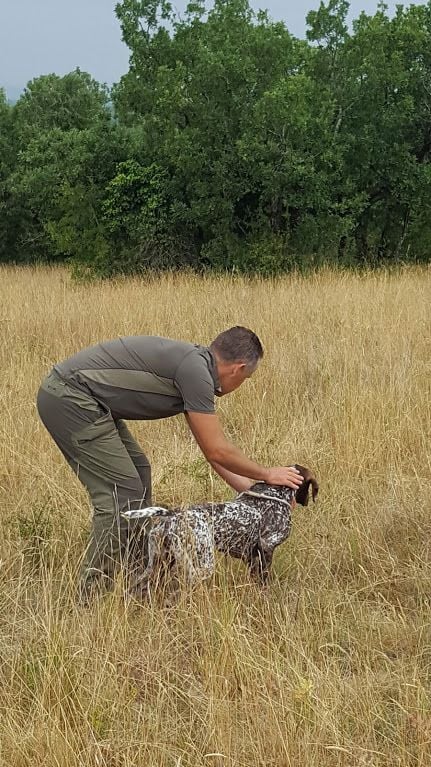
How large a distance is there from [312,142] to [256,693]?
38.8 feet

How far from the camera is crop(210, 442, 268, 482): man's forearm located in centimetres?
334

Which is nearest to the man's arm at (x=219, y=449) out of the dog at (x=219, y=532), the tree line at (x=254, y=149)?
the dog at (x=219, y=532)

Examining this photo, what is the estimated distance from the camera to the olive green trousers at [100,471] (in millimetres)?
3516

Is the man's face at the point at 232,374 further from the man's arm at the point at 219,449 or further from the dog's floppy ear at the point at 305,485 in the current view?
the dog's floppy ear at the point at 305,485

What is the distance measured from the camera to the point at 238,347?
3.38 m

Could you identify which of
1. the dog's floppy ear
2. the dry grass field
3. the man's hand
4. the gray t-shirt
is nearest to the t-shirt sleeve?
the gray t-shirt

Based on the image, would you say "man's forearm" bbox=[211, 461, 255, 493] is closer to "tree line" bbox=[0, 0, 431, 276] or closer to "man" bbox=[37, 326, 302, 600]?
"man" bbox=[37, 326, 302, 600]

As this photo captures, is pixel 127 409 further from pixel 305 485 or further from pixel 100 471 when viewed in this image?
pixel 305 485

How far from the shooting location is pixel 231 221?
1410 cm

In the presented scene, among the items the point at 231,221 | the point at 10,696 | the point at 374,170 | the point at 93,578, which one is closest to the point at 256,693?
the point at 10,696

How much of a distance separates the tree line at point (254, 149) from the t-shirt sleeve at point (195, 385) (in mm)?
9889

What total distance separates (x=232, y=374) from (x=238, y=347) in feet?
0.40

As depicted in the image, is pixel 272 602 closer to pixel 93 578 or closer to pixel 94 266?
pixel 93 578

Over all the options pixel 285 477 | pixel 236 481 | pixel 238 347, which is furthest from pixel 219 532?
pixel 238 347
